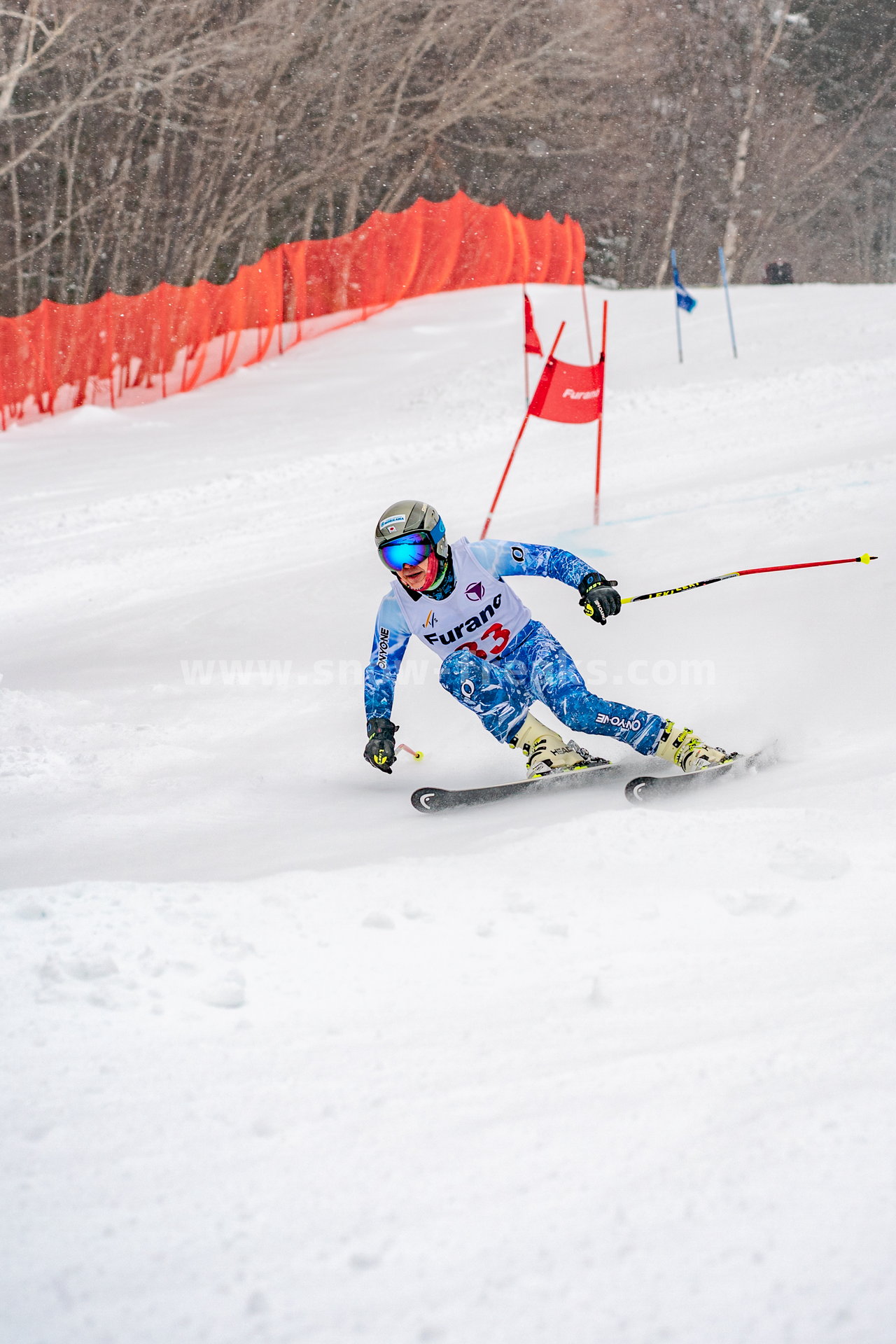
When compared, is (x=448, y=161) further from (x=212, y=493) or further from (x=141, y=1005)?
(x=141, y=1005)

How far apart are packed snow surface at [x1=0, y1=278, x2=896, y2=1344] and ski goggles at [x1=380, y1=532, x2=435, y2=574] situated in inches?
38.2

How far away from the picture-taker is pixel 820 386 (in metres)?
10.4

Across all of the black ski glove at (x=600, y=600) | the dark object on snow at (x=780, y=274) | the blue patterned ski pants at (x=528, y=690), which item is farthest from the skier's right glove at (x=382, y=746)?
the dark object on snow at (x=780, y=274)

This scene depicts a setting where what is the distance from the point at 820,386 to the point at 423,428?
3.79m

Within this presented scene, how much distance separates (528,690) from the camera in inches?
183

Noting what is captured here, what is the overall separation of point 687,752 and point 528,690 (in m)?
0.81

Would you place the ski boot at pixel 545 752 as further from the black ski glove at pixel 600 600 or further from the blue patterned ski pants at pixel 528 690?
the black ski glove at pixel 600 600

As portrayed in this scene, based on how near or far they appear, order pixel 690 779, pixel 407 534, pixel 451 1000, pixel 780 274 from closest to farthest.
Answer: pixel 451 1000 → pixel 690 779 → pixel 407 534 → pixel 780 274

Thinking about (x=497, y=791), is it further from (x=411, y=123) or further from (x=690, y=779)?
(x=411, y=123)

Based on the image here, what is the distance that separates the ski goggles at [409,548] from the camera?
4379 mm

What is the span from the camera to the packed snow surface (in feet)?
5.05

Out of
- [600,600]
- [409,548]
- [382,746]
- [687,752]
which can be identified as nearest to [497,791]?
[382,746]

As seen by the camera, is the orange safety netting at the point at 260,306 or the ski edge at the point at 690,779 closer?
the ski edge at the point at 690,779

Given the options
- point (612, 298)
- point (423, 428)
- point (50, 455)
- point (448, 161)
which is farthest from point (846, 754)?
point (448, 161)
